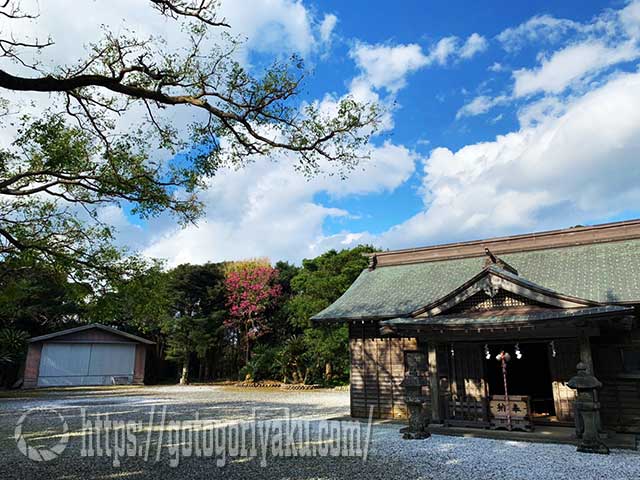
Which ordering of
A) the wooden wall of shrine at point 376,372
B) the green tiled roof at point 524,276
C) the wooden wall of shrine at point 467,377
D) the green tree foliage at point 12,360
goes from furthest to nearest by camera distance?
the green tree foliage at point 12,360, the wooden wall of shrine at point 376,372, the green tiled roof at point 524,276, the wooden wall of shrine at point 467,377

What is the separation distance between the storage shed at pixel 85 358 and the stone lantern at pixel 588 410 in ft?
88.2

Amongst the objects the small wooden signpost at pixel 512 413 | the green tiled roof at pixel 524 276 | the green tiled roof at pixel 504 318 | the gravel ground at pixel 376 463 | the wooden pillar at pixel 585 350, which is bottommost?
the gravel ground at pixel 376 463

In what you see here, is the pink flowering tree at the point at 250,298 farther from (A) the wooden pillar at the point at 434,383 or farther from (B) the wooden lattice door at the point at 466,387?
(A) the wooden pillar at the point at 434,383

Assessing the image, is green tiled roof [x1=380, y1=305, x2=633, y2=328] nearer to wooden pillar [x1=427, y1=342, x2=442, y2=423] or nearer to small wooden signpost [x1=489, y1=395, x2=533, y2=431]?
wooden pillar [x1=427, y1=342, x2=442, y2=423]

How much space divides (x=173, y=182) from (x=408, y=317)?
6453 mm

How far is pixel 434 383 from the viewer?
1059 centimetres

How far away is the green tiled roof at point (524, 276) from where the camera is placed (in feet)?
34.6

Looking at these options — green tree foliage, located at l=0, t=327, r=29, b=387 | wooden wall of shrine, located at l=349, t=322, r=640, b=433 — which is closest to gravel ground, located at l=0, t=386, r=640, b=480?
wooden wall of shrine, located at l=349, t=322, r=640, b=433

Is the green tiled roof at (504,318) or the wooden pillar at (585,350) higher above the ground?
the green tiled roof at (504,318)

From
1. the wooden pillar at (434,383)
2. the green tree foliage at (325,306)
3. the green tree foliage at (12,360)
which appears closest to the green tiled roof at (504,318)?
the wooden pillar at (434,383)

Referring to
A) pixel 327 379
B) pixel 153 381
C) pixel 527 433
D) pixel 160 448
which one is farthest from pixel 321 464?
pixel 153 381

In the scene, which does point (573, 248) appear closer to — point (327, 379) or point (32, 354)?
point (327, 379)

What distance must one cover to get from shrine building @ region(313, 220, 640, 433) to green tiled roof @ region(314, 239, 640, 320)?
0.04 meters

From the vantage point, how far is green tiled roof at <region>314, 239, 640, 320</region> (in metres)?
10.5
